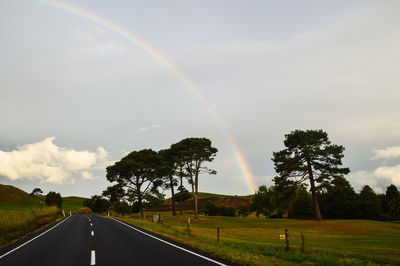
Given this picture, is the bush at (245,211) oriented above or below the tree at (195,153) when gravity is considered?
below

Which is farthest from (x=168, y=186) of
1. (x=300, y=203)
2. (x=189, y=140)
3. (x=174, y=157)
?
(x=300, y=203)

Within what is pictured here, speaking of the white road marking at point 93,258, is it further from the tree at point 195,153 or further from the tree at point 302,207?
the tree at point 302,207

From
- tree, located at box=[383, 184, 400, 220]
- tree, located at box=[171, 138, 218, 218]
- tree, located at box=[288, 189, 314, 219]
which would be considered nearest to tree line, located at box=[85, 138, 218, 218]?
tree, located at box=[171, 138, 218, 218]

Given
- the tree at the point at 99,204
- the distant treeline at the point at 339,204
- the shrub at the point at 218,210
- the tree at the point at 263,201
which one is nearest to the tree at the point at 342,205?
the distant treeline at the point at 339,204

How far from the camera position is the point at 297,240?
24.2 m

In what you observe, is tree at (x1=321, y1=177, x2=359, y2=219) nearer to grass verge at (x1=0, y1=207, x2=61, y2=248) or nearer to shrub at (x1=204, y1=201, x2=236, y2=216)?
shrub at (x1=204, y1=201, x2=236, y2=216)

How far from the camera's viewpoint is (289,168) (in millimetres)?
44469

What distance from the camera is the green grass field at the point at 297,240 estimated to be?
431 inches

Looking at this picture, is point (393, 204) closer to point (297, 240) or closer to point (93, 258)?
point (297, 240)

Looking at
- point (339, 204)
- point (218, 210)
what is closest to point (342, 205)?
point (339, 204)

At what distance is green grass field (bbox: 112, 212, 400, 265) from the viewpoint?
35.9ft

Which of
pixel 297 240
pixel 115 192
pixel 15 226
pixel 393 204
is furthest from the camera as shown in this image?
pixel 393 204

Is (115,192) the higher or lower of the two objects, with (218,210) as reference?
higher

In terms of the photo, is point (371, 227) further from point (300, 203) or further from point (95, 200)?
point (95, 200)
